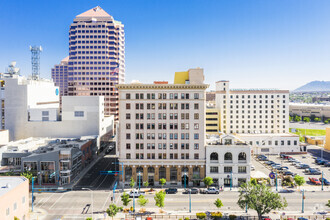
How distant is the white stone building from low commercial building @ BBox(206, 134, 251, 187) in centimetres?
6093

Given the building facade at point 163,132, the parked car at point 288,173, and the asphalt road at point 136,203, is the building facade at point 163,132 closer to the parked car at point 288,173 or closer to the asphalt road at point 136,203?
the asphalt road at point 136,203

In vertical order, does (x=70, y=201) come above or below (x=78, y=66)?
below

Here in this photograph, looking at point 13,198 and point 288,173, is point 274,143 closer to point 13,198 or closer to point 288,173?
point 288,173

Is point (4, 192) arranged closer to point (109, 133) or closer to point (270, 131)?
point (109, 133)

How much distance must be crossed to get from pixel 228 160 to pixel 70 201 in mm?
44372

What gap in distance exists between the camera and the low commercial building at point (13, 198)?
4791 centimetres

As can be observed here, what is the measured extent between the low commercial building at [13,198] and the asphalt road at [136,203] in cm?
704

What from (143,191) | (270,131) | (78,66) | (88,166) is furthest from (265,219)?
(78,66)

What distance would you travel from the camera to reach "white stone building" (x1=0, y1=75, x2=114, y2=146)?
4769 inches

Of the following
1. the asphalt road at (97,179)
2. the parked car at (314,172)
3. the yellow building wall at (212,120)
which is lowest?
the asphalt road at (97,179)

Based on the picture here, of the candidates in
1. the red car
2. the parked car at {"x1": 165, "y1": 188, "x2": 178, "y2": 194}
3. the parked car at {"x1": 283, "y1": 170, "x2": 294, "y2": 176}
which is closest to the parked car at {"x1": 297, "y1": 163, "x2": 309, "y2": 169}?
the parked car at {"x1": 283, "y1": 170, "x2": 294, "y2": 176}

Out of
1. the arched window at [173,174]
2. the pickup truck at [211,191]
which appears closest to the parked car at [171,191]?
the arched window at [173,174]

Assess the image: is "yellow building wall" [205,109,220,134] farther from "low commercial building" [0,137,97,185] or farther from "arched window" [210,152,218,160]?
"low commercial building" [0,137,97,185]

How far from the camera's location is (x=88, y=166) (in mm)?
104938
